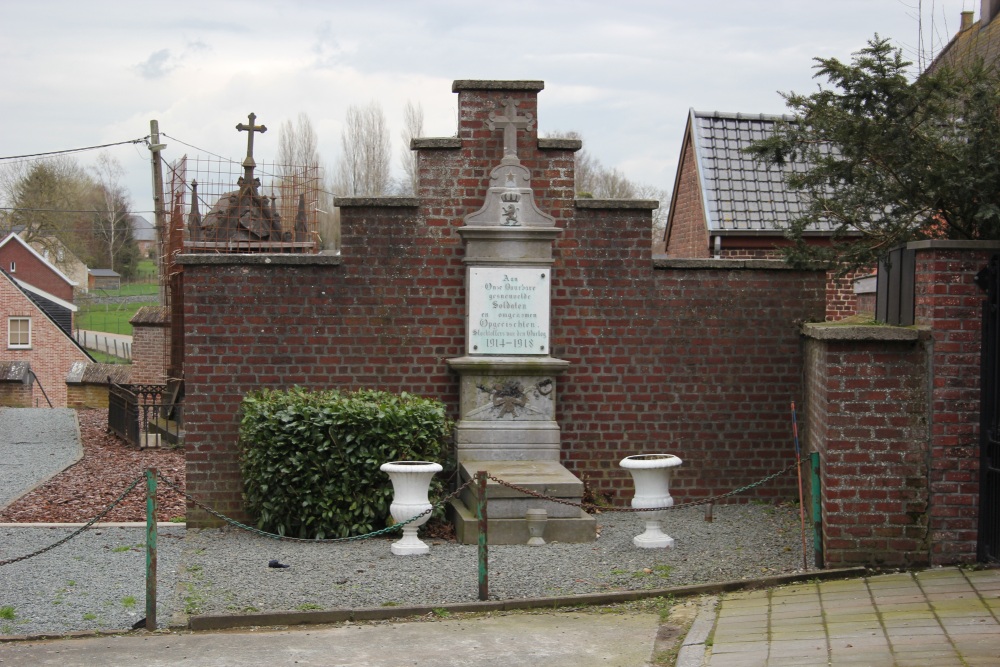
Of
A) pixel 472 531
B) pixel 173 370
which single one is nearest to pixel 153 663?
pixel 472 531

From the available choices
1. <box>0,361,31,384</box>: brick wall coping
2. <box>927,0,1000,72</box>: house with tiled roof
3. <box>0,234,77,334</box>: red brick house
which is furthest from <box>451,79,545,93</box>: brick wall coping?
<box>0,234,77,334</box>: red brick house

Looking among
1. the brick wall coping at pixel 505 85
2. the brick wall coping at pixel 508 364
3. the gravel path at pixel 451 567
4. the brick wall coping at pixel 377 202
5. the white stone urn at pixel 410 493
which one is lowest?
the gravel path at pixel 451 567

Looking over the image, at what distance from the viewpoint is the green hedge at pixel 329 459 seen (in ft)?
34.0

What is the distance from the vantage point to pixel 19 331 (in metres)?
48.2

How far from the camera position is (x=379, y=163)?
47.3 meters

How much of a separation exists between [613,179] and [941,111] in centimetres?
4079

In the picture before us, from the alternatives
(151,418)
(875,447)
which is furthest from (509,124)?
(151,418)

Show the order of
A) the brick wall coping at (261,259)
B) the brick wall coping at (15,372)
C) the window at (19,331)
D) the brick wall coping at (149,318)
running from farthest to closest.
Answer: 1. the window at (19,331)
2. the brick wall coping at (15,372)
3. the brick wall coping at (149,318)
4. the brick wall coping at (261,259)

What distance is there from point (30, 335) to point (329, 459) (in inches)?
1657

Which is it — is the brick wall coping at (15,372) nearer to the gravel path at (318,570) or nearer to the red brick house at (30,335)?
the red brick house at (30,335)

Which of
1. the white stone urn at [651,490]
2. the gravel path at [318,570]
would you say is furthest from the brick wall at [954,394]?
the white stone urn at [651,490]

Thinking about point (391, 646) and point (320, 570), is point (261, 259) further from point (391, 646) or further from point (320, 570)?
point (391, 646)

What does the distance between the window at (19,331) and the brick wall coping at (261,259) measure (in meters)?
40.6

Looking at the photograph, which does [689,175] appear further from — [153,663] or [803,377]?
[153,663]
